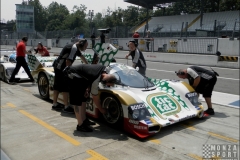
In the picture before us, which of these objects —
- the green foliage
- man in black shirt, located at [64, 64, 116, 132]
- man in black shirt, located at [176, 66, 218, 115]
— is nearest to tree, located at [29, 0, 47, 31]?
the green foliage

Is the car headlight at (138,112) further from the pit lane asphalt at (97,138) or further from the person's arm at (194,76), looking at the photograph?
the person's arm at (194,76)

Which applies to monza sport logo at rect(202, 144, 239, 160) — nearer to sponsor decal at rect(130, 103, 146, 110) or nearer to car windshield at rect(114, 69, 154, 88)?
sponsor decal at rect(130, 103, 146, 110)

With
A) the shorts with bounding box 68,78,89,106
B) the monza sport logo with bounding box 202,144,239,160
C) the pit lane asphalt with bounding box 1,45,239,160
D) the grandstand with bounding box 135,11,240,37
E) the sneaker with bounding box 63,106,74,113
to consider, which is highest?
the grandstand with bounding box 135,11,240,37

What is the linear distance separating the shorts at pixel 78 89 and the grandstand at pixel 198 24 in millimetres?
16388

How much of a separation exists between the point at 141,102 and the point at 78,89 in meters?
1.13

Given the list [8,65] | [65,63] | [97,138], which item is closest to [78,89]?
[97,138]

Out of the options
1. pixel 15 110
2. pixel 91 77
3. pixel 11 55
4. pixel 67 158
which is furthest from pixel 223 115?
pixel 11 55

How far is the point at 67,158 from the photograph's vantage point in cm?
349

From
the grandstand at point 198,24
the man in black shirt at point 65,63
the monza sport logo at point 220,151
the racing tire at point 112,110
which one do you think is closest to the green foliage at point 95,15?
the man in black shirt at point 65,63

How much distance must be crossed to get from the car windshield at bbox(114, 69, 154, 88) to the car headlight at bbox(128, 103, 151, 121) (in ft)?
2.50

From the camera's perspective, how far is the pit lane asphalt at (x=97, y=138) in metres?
3.68

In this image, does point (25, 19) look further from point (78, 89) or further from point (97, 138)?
point (97, 138)

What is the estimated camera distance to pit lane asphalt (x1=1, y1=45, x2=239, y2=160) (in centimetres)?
368

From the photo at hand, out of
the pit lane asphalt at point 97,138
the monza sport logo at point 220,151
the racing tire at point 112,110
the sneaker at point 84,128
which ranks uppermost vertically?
the racing tire at point 112,110
